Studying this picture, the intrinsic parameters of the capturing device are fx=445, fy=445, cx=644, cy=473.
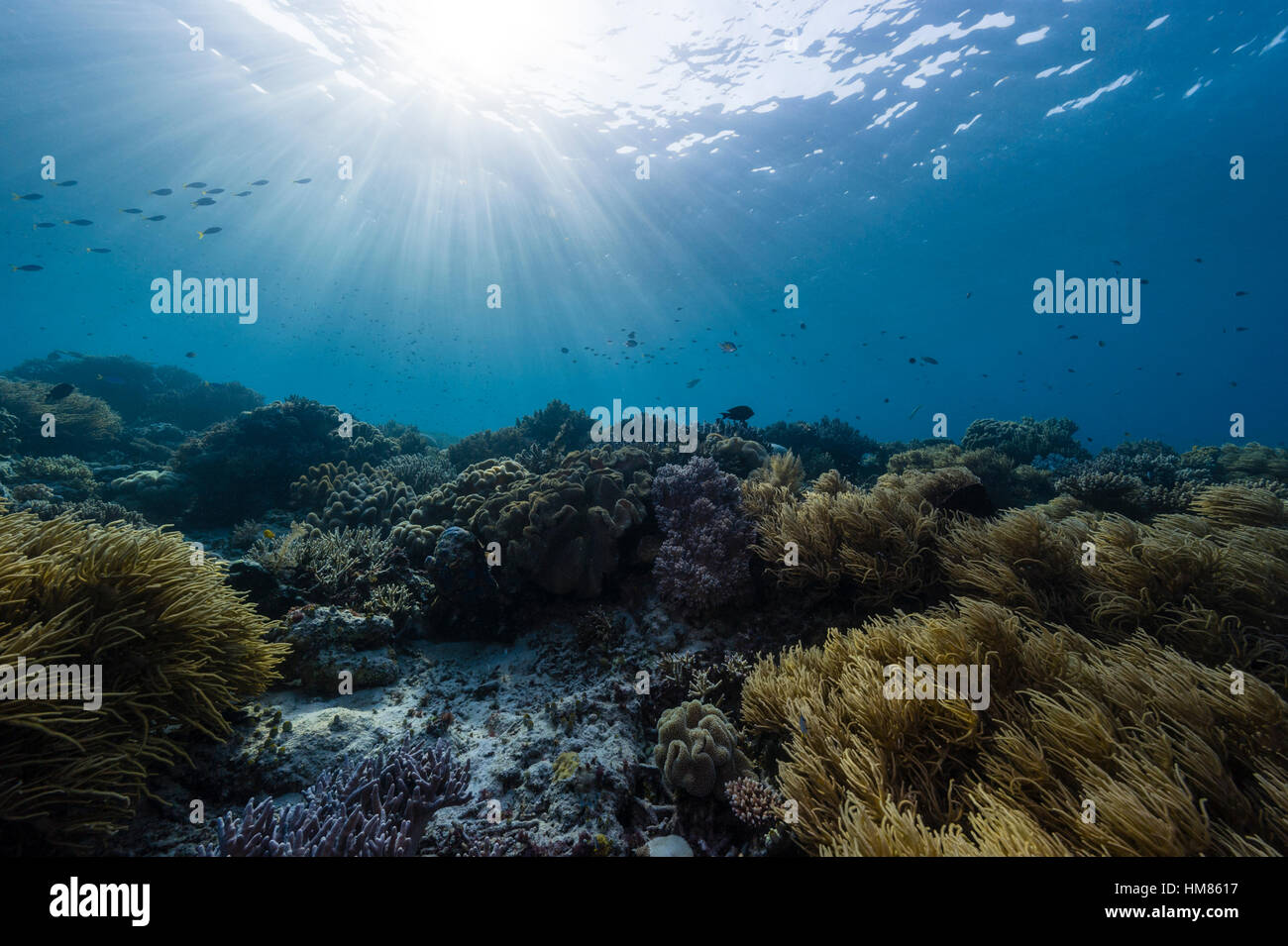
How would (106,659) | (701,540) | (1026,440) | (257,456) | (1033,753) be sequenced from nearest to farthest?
(1033,753) < (106,659) < (701,540) < (257,456) < (1026,440)

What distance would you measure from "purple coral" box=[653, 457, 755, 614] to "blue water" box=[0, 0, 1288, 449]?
57.1ft

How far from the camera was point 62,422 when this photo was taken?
546 inches

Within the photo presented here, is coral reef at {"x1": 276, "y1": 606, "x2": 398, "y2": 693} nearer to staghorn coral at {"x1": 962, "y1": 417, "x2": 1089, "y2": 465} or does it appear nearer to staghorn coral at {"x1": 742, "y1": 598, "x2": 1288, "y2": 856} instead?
staghorn coral at {"x1": 742, "y1": 598, "x2": 1288, "y2": 856}

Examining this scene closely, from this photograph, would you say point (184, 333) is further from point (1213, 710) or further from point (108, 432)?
point (1213, 710)

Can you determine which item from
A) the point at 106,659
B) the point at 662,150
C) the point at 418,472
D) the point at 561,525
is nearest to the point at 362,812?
the point at 106,659

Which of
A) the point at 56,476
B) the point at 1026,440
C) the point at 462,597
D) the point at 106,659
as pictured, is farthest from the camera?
the point at 1026,440

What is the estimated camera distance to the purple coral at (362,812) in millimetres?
2693

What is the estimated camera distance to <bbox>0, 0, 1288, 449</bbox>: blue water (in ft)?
66.6

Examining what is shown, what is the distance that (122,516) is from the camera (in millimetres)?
8914

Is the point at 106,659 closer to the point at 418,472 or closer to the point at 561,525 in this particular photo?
the point at 561,525

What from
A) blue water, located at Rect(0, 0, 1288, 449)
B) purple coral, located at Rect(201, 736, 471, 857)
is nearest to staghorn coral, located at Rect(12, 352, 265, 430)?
→ blue water, located at Rect(0, 0, 1288, 449)

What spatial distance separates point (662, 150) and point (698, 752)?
31.3 metres

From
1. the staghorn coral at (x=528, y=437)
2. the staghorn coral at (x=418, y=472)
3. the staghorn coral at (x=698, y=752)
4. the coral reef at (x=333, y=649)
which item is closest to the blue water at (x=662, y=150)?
the staghorn coral at (x=528, y=437)

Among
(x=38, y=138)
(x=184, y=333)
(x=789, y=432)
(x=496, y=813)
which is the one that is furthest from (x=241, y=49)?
(x=184, y=333)
